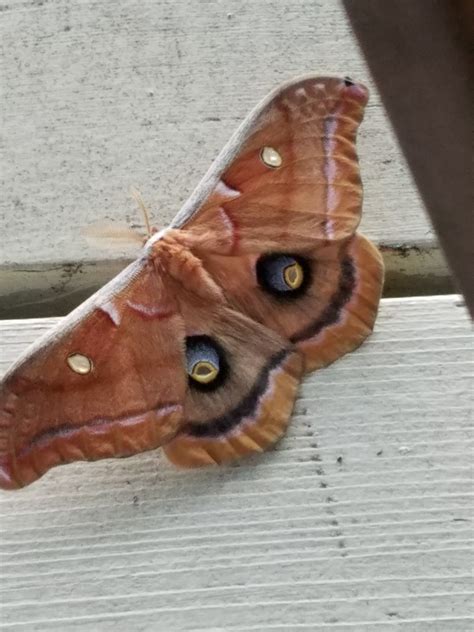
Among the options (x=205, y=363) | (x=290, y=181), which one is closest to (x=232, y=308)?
(x=205, y=363)

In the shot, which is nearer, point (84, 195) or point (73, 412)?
point (73, 412)

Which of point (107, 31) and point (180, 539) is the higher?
point (107, 31)

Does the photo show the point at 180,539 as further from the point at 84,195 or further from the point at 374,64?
the point at 374,64

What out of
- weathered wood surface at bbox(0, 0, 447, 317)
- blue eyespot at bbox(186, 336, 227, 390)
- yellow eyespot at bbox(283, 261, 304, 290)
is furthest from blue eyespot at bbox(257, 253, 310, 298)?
weathered wood surface at bbox(0, 0, 447, 317)

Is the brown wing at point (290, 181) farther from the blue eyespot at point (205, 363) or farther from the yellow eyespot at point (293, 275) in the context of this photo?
the blue eyespot at point (205, 363)

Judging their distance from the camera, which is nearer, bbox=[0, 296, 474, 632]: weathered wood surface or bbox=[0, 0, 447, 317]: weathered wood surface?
bbox=[0, 296, 474, 632]: weathered wood surface

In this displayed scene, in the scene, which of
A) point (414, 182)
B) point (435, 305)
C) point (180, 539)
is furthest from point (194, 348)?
point (414, 182)

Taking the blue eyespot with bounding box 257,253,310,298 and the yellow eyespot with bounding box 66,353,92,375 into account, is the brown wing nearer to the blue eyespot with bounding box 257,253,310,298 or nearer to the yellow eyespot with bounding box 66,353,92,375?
Answer: the blue eyespot with bounding box 257,253,310,298
